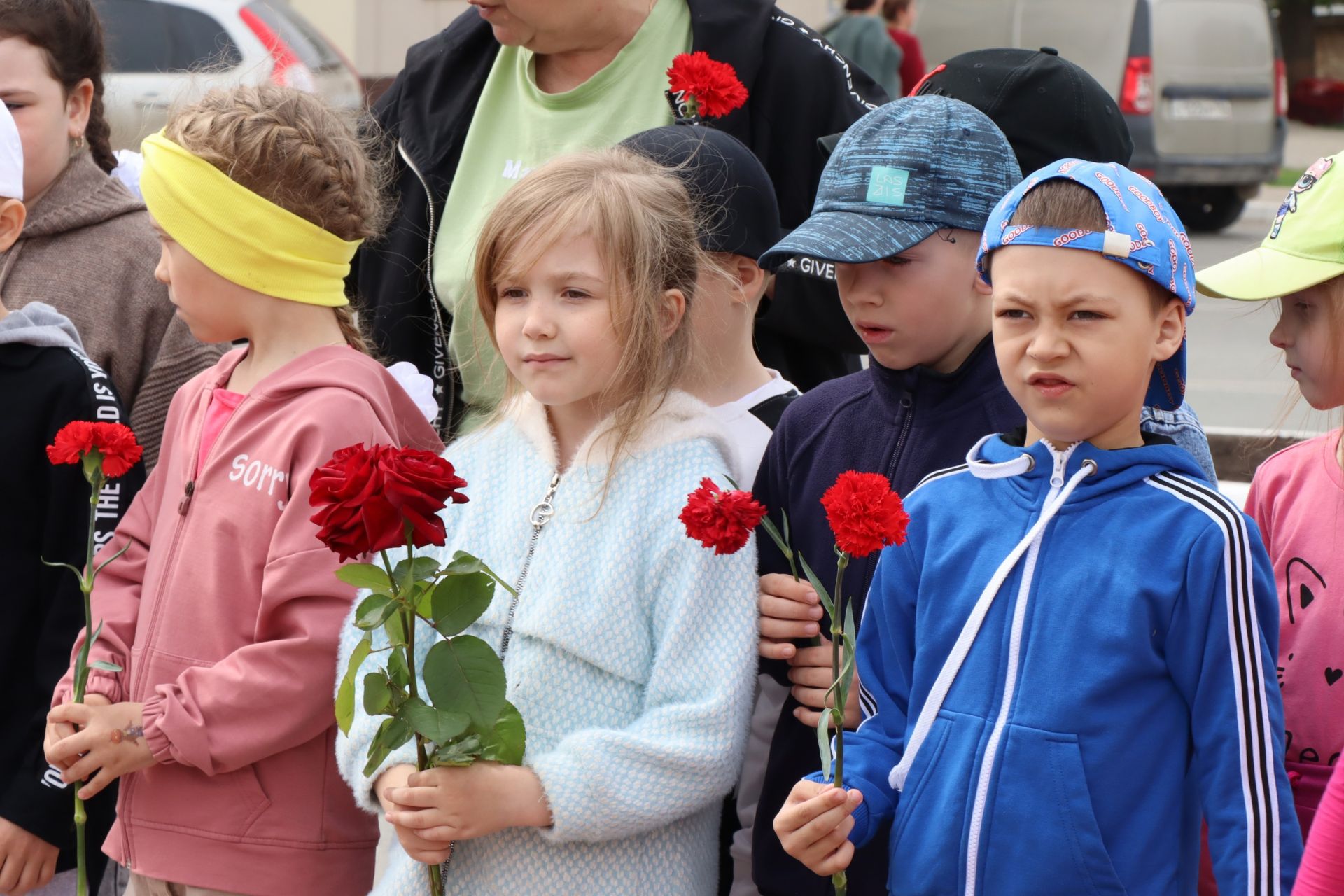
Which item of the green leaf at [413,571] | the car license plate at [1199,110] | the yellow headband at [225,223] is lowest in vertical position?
the car license plate at [1199,110]

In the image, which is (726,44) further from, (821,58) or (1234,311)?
(1234,311)

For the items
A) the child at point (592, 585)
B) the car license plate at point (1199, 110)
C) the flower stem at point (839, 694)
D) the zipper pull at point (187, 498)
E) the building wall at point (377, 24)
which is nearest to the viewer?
the flower stem at point (839, 694)

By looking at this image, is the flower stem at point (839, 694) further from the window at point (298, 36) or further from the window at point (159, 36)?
the window at point (298, 36)

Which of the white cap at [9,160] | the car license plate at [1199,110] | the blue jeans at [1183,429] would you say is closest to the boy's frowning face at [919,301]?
the blue jeans at [1183,429]

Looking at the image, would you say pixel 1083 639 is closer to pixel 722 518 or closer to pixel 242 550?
pixel 722 518

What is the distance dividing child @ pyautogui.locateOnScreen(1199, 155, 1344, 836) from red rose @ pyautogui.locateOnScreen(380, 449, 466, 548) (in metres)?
1.13

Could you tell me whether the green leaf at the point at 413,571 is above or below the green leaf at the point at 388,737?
above

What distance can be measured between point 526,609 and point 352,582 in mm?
397

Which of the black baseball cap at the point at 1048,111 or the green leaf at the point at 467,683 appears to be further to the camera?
the black baseball cap at the point at 1048,111

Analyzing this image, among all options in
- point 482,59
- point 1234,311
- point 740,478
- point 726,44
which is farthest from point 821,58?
point 1234,311

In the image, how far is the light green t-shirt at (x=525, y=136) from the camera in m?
2.96

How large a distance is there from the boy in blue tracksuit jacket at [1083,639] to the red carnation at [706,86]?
890 mm

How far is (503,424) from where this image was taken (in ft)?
7.97

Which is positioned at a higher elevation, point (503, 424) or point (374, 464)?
point (374, 464)
